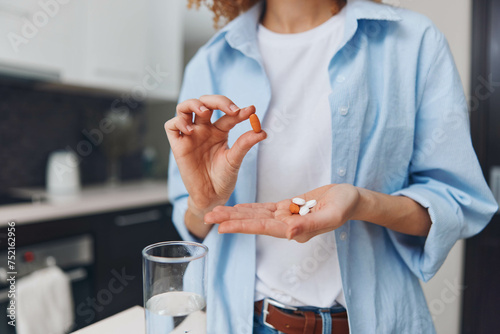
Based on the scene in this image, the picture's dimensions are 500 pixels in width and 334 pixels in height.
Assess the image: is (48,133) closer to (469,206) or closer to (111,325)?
(111,325)

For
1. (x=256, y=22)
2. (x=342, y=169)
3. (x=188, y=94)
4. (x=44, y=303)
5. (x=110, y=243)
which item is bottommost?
(x=44, y=303)

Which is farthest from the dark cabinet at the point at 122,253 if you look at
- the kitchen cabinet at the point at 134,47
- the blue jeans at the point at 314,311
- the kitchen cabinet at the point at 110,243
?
the blue jeans at the point at 314,311

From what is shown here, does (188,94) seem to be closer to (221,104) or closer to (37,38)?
(221,104)

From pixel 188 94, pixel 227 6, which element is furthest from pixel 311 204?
pixel 227 6

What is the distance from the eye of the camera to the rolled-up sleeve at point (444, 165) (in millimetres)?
616

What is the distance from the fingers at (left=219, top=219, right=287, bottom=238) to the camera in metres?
0.44

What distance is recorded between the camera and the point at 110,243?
178cm

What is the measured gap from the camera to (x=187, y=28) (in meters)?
2.50

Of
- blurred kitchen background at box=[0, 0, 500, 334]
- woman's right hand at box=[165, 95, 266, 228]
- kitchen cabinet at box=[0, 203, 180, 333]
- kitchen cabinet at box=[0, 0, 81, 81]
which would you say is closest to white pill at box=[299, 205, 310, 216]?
woman's right hand at box=[165, 95, 266, 228]

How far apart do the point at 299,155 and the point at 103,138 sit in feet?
6.06

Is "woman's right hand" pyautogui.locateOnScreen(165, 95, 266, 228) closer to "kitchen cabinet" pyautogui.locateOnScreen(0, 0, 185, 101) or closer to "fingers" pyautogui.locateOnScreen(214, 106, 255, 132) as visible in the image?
"fingers" pyautogui.locateOnScreen(214, 106, 255, 132)

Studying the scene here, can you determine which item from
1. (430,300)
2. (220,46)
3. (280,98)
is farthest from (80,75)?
(430,300)

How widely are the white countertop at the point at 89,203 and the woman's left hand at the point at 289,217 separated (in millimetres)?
1305

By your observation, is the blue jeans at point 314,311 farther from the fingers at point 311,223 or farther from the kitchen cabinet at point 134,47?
the kitchen cabinet at point 134,47
